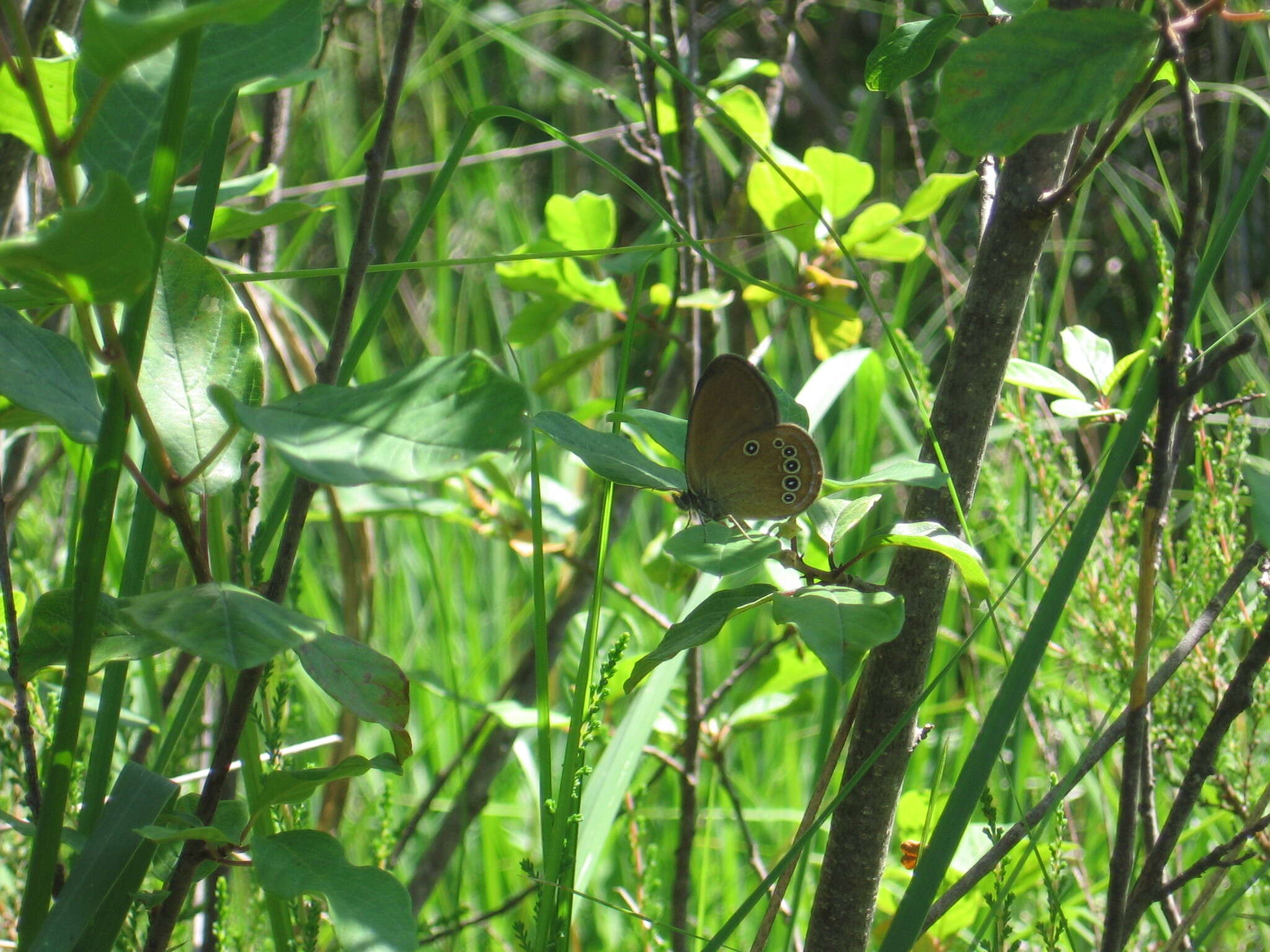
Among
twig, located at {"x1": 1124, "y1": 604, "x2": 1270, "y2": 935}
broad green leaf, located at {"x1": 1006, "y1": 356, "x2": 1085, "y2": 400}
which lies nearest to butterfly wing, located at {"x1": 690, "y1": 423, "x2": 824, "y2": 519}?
broad green leaf, located at {"x1": 1006, "y1": 356, "x2": 1085, "y2": 400}

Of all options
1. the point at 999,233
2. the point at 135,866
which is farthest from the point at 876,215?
the point at 135,866

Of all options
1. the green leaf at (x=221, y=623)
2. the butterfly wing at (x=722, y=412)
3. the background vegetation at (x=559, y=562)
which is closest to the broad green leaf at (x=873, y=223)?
the background vegetation at (x=559, y=562)

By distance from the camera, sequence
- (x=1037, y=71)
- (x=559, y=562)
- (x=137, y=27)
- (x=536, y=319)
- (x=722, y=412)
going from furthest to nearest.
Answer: (x=559, y=562)
(x=536, y=319)
(x=722, y=412)
(x=1037, y=71)
(x=137, y=27)

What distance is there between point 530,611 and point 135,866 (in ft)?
3.26

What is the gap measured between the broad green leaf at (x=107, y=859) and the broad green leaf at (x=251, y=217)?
25 cm

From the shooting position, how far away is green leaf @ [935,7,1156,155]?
0.35 metres

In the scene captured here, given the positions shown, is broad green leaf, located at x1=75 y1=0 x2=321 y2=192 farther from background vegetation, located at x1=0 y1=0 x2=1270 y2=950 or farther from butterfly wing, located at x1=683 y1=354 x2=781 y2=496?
butterfly wing, located at x1=683 y1=354 x2=781 y2=496

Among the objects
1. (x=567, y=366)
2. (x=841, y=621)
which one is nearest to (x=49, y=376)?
(x=841, y=621)

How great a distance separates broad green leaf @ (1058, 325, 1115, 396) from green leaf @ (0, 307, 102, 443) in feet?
1.48

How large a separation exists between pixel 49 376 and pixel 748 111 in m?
0.50

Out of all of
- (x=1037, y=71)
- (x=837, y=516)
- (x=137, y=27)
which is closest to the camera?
(x=137, y=27)

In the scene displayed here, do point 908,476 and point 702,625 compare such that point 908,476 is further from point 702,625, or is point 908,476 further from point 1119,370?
point 1119,370

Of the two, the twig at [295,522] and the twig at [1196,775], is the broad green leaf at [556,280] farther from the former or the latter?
the twig at [1196,775]

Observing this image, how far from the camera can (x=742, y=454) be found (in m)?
0.65
